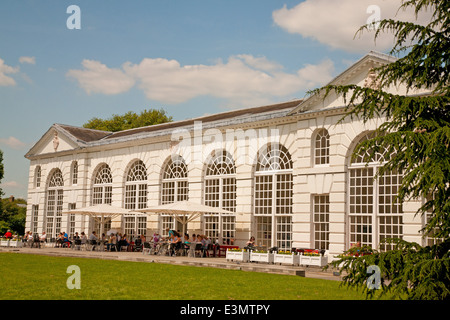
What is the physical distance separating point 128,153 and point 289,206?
13.5 m

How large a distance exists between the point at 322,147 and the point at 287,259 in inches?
231

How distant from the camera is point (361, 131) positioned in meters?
23.4

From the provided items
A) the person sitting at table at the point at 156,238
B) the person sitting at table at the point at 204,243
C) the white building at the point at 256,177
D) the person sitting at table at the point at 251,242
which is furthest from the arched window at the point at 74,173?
the person sitting at table at the point at 251,242

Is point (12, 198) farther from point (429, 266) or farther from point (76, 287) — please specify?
point (429, 266)

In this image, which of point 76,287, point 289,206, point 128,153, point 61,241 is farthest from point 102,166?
point 76,287

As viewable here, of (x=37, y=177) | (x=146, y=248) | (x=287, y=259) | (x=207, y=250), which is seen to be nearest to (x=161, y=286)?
(x=287, y=259)

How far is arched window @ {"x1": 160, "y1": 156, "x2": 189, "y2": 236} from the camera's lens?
32.4 metres

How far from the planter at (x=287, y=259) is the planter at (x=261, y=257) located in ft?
0.93

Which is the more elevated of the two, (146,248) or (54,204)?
(54,204)

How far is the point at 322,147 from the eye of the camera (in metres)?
25.4

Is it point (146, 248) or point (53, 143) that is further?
point (53, 143)

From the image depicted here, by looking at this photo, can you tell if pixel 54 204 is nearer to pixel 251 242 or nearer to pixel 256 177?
pixel 256 177

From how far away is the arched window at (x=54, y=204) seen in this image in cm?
4106

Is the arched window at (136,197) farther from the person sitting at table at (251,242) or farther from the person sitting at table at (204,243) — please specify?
the person sitting at table at (251,242)
